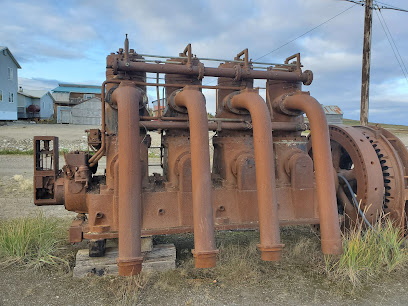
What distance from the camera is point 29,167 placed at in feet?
39.4

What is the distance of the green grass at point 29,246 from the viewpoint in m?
3.78

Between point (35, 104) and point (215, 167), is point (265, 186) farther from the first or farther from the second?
point (35, 104)

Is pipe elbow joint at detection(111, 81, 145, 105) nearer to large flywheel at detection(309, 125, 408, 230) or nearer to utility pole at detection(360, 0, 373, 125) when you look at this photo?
Answer: large flywheel at detection(309, 125, 408, 230)

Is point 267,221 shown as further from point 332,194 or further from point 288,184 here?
point 288,184

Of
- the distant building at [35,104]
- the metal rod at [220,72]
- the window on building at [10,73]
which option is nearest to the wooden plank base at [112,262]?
the metal rod at [220,72]

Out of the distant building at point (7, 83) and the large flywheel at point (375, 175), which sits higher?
the distant building at point (7, 83)

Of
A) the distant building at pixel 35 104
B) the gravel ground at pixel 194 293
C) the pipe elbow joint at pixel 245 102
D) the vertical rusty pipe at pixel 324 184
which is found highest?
the distant building at pixel 35 104

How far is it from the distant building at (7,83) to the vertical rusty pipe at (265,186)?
2879cm

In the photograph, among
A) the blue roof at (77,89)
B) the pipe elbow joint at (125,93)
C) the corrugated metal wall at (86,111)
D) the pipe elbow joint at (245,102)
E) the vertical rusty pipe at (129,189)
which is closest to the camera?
the vertical rusty pipe at (129,189)

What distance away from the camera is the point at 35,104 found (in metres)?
37.2

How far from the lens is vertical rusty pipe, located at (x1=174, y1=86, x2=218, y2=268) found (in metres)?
2.86

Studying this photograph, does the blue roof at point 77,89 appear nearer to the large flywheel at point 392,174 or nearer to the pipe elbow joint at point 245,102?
the pipe elbow joint at point 245,102

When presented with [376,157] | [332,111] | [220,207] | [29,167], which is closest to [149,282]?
[220,207]

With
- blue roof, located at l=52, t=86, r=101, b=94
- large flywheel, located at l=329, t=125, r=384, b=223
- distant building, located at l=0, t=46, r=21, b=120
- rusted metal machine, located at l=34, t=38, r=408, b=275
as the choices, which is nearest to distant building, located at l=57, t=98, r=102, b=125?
distant building, located at l=0, t=46, r=21, b=120
